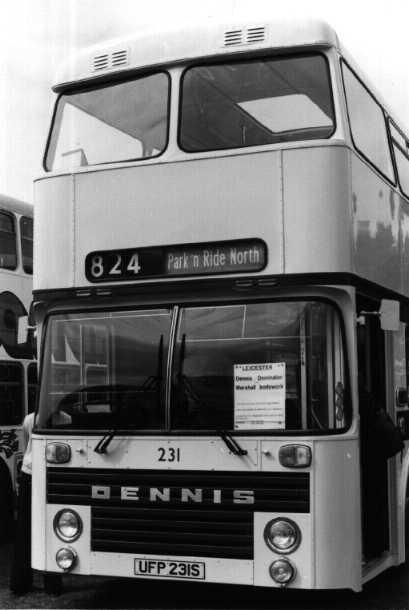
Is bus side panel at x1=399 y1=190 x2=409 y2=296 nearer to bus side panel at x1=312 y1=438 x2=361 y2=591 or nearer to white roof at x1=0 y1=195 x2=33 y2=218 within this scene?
bus side panel at x1=312 y1=438 x2=361 y2=591

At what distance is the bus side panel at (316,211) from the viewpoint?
7.34m

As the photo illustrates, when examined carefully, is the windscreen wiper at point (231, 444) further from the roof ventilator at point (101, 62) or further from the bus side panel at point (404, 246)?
the roof ventilator at point (101, 62)

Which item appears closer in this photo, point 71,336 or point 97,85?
point 71,336

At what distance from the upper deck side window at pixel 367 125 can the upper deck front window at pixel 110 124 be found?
141cm

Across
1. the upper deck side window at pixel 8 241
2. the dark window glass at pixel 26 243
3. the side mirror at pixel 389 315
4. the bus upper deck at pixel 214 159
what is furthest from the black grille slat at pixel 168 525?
the dark window glass at pixel 26 243

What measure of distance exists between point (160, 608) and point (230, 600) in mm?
585

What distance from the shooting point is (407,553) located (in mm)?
9078

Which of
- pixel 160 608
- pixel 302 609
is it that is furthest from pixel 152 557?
pixel 302 609

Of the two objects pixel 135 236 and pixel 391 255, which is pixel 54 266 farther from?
pixel 391 255

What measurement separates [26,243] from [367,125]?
5667 millimetres

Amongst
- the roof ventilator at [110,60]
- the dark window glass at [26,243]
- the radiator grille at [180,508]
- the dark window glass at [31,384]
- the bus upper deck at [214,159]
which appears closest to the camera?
the radiator grille at [180,508]

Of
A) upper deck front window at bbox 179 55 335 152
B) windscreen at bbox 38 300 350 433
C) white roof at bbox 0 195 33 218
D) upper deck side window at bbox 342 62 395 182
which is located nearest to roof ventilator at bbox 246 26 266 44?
upper deck front window at bbox 179 55 335 152

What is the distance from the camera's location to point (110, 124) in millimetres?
8406

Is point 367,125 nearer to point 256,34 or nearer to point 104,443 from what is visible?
point 256,34
